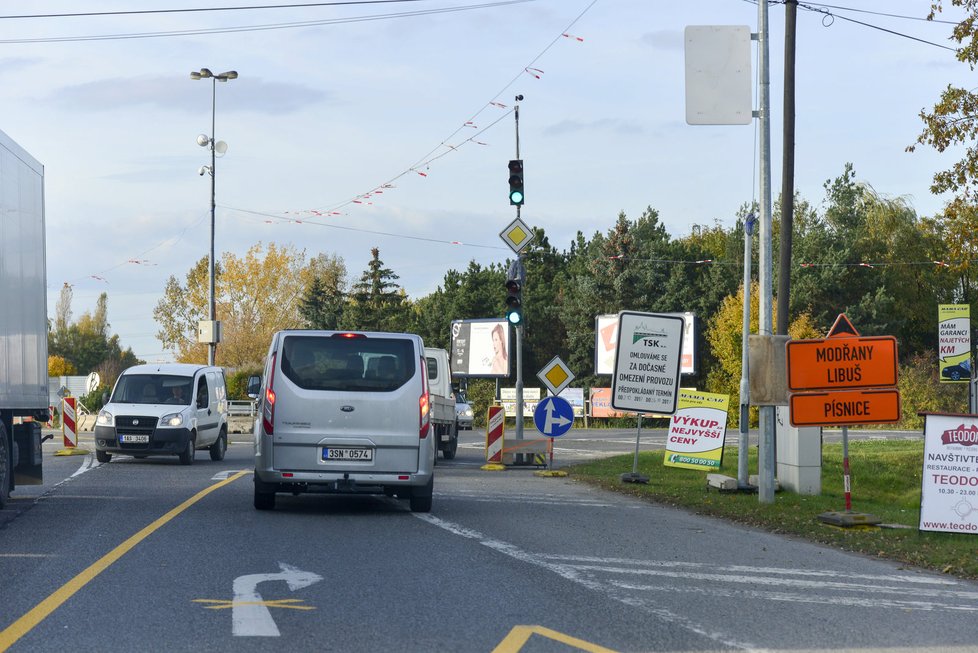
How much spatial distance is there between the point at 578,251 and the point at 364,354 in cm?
8169

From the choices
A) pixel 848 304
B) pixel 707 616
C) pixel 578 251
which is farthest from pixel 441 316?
pixel 707 616

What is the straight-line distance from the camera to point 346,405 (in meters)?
14.2

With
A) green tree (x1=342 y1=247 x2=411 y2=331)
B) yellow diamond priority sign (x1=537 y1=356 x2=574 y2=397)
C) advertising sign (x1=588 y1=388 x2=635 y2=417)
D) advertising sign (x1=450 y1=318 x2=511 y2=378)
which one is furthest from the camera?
green tree (x1=342 y1=247 x2=411 y2=331)

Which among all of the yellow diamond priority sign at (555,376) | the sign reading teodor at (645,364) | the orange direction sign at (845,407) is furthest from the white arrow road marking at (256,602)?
the yellow diamond priority sign at (555,376)

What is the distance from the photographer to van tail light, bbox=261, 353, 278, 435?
14.2 m

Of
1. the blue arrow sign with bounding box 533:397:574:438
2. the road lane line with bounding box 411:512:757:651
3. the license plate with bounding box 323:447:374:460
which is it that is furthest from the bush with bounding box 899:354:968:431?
the road lane line with bounding box 411:512:757:651

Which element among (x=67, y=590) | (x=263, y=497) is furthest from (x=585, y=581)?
(x=263, y=497)

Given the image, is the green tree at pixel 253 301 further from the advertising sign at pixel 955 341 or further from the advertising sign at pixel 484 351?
the advertising sign at pixel 955 341

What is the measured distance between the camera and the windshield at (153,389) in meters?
25.6

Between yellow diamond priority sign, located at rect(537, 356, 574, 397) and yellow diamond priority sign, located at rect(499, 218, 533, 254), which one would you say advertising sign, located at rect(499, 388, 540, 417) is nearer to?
yellow diamond priority sign, located at rect(499, 218, 533, 254)

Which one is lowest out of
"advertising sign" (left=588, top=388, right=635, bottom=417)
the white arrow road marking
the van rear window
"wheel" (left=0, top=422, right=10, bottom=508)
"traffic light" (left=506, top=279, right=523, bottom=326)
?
"advertising sign" (left=588, top=388, right=635, bottom=417)

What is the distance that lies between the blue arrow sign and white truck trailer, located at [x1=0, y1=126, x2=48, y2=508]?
993 cm

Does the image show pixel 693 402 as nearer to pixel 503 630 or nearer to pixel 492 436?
pixel 492 436

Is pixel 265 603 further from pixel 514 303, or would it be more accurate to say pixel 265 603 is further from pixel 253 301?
pixel 253 301
